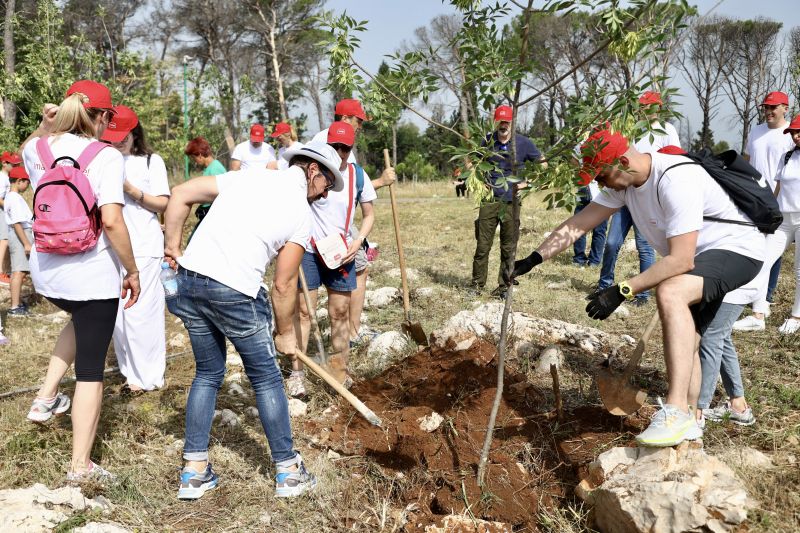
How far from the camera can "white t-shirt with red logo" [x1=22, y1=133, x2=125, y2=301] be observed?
307 cm

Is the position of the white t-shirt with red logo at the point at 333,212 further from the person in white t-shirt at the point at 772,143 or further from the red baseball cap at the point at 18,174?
the red baseball cap at the point at 18,174

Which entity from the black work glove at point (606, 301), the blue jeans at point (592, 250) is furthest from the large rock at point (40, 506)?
the blue jeans at point (592, 250)

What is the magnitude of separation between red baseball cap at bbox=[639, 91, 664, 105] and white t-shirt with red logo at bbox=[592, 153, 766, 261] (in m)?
0.49

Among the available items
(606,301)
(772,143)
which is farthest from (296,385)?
(772,143)

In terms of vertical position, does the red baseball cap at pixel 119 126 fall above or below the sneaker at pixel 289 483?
above

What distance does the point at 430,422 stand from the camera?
12.2 feet

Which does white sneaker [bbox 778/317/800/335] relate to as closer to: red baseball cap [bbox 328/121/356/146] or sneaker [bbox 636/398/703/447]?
sneaker [bbox 636/398/703/447]

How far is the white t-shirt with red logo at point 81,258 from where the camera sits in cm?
307

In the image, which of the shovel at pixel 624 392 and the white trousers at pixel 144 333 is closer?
the shovel at pixel 624 392

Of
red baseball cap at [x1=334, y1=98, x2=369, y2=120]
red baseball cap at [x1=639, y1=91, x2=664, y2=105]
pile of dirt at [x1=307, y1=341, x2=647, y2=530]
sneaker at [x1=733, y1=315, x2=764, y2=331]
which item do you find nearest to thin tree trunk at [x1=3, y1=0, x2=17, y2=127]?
red baseball cap at [x1=334, y1=98, x2=369, y2=120]

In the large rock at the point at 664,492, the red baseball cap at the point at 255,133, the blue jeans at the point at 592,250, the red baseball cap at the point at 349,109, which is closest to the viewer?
the large rock at the point at 664,492

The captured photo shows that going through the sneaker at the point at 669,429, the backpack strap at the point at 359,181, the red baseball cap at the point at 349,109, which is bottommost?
the sneaker at the point at 669,429

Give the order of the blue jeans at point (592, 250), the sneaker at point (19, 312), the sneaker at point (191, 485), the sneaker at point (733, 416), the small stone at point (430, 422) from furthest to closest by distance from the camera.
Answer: the blue jeans at point (592, 250) → the sneaker at point (19, 312) → the small stone at point (430, 422) → the sneaker at point (733, 416) → the sneaker at point (191, 485)

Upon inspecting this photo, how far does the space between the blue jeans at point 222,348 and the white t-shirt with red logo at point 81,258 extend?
0.38 meters
